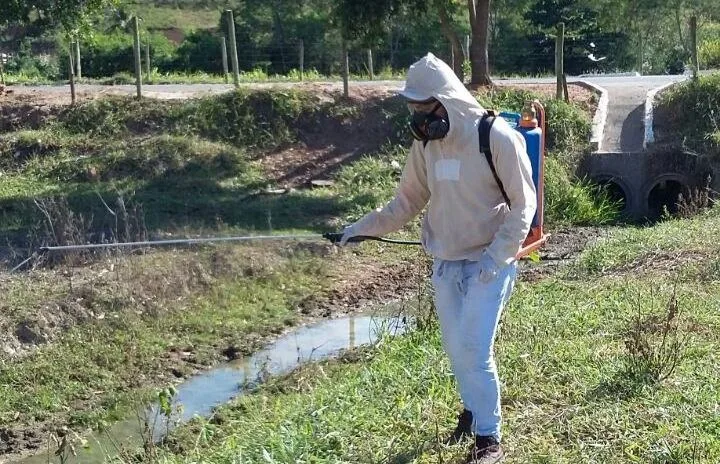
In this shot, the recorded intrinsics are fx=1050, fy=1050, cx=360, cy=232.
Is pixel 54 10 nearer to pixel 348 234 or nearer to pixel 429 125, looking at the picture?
pixel 348 234

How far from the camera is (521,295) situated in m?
8.88

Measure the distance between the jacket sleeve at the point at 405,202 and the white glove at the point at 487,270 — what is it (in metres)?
0.60

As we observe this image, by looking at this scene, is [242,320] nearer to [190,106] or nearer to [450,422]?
[450,422]

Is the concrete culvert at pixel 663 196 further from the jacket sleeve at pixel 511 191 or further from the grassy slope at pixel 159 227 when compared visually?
the jacket sleeve at pixel 511 191

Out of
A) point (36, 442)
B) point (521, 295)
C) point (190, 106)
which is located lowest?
point (36, 442)

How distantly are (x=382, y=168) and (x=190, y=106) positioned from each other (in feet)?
12.5

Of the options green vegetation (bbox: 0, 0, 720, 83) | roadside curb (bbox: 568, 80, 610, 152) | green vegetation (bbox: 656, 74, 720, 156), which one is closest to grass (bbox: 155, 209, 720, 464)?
green vegetation (bbox: 656, 74, 720, 156)

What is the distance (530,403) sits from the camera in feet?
18.8

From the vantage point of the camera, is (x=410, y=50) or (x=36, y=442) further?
(x=410, y=50)

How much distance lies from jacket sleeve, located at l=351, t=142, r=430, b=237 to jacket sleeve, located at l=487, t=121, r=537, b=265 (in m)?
0.49

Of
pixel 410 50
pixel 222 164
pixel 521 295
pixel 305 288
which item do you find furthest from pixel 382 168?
pixel 410 50

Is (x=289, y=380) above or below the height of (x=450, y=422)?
below

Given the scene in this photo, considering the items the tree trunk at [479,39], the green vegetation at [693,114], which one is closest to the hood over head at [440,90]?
the green vegetation at [693,114]

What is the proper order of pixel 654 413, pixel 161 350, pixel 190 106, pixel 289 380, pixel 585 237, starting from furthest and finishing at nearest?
pixel 190 106, pixel 585 237, pixel 161 350, pixel 289 380, pixel 654 413
